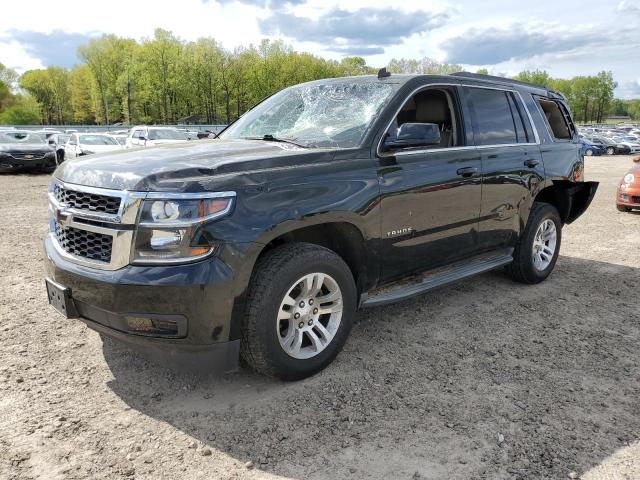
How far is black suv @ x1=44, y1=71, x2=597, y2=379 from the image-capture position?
281 centimetres

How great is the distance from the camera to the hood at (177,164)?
2834mm

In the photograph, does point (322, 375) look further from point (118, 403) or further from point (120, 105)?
point (120, 105)

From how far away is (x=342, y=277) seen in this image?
11.2 feet

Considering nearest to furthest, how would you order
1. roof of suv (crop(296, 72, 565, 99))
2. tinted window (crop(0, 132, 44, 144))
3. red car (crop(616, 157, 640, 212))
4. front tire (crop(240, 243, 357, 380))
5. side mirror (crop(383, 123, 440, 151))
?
1. front tire (crop(240, 243, 357, 380))
2. side mirror (crop(383, 123, 440, 151))
3. roof of suv (crop(296, 72, 565, 99))
4. red car (crop(616, 157, 640, 212))
5. tinted window (crop(0, 132, 44, 144))

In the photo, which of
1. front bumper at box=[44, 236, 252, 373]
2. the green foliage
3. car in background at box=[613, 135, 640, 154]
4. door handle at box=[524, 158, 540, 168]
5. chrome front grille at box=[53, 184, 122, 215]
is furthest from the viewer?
the green foliage

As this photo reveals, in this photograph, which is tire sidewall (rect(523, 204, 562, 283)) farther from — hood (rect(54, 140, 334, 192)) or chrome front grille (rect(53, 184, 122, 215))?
chrome front grille (rect(53, 184, 122, 215))

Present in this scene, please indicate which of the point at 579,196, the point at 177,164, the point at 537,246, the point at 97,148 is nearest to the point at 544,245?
the point at 537,246

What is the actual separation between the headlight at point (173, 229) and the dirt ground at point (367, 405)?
0.97m

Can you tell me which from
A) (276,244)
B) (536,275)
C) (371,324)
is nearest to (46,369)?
(276,244)

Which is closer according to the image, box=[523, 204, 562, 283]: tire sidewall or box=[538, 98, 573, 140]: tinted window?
box=[523, 204, 562, 283]: tire sidewall

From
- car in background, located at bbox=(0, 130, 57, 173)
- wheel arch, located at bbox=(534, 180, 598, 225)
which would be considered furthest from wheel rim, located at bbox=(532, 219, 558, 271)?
car in background, located at bbox=(0, 130, 57, 173)

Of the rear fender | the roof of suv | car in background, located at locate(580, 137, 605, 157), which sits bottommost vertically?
car in background, located at locate(580, 137, 605, 157)

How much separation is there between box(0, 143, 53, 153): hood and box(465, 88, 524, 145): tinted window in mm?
18650

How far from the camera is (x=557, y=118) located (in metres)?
5.80
